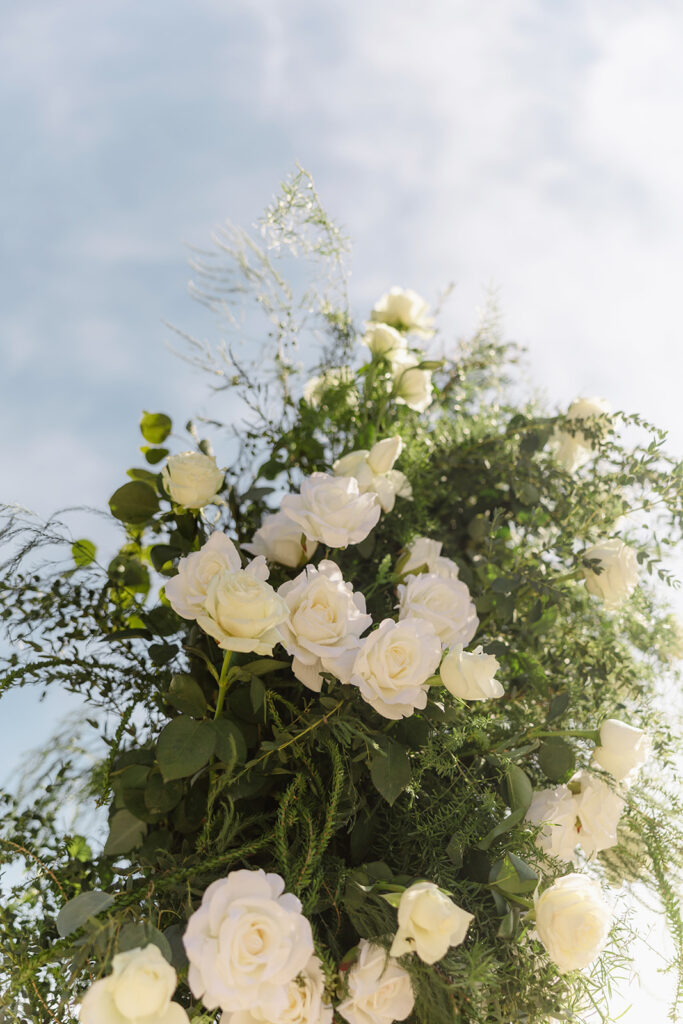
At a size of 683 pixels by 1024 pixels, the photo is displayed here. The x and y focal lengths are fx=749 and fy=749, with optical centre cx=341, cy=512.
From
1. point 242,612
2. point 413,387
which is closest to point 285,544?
point 242,612

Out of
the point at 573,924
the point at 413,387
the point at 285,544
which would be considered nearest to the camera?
the point at 573,924

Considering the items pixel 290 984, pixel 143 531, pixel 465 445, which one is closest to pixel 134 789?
pixel 290 984

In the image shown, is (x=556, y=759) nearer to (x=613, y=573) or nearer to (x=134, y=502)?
(x=613, y=573)

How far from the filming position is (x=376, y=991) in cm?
59

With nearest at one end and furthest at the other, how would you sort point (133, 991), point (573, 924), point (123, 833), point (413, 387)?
1. point (133, 991)
2. point (573, 924)
3. point (123, 833)
4. point (413, 387)

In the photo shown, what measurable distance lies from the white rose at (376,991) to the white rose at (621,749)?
0.99ft

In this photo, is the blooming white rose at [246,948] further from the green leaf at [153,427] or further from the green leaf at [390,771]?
the green leaf at [153,427]

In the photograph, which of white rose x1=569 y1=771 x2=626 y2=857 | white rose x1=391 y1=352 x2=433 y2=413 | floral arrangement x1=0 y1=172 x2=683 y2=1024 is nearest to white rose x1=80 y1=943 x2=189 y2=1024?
floral arrangement x1=0 y1=172 x2=683 y2=1024

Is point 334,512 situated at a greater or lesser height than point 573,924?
greater

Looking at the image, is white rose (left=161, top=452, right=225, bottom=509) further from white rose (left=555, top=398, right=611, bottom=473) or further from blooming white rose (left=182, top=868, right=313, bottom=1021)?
white rose (left=555, top=398, right=611, bottom=473)

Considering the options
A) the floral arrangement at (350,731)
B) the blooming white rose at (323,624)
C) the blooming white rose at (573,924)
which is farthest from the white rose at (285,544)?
the blooming white rose at (573,924)

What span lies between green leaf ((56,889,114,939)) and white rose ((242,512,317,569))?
37 cm

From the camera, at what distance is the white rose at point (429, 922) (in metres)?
0.53

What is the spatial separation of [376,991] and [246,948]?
0.14 meters
